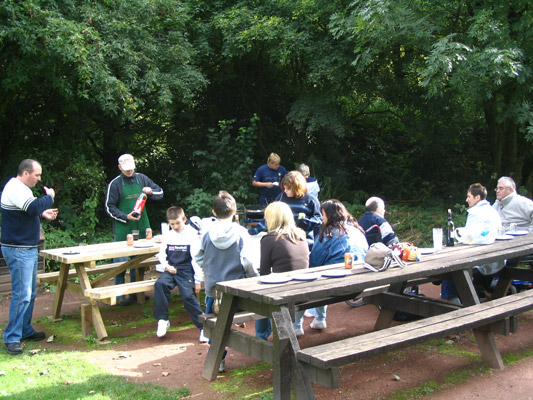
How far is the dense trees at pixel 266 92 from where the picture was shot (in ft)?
28.3

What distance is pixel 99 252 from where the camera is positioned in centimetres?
594

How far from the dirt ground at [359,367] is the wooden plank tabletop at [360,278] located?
2.55 feet

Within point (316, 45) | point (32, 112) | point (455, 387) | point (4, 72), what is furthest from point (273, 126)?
point (455, 387)

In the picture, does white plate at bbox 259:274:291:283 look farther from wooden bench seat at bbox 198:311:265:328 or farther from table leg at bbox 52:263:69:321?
table leg at bbox 52:263:69:321

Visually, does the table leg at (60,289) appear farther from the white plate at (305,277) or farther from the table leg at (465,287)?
the table leg at (465,287)

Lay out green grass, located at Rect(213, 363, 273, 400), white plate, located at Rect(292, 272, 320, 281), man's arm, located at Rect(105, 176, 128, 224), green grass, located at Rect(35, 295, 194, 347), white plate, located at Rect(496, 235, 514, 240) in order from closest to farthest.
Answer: green grass, located at Rect(213, 363, 273, 400)
white plate, located at Rect(292, 272, 320, 281)
green grass, located at Rect(35, 295, 194, 347)
white plate, located at Rect(496, 235, 514, 240)
man's arm, located at Rect(105, 176, 128, 224)

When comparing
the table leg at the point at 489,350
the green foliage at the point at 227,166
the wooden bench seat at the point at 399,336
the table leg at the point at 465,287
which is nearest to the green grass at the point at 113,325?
the wooden bench seat at the point at 399,336

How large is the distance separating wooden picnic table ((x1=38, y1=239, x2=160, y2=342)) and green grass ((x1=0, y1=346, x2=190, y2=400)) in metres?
0.62

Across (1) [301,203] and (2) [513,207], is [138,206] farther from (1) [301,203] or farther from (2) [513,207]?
(2) [513,207]

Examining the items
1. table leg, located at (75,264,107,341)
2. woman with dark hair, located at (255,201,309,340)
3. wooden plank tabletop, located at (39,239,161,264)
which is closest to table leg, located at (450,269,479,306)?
woman with dark hair, located at (255,201,309,340)

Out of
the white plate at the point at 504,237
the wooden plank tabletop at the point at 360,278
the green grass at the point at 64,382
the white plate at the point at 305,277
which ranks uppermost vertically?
the white plate at the point at 305,277

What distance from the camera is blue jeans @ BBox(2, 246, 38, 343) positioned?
532 cm

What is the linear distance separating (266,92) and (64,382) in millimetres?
10822

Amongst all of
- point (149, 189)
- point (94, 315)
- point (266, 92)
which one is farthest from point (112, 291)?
point (266, 92)
